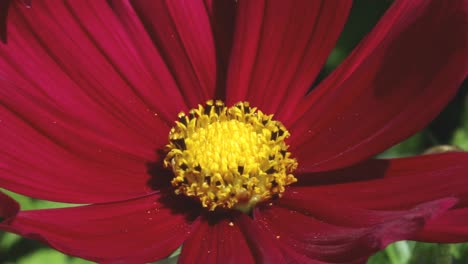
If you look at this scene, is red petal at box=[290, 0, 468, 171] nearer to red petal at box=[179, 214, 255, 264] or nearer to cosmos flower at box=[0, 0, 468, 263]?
cosmos flower at box=[0, 0, 468, 263]

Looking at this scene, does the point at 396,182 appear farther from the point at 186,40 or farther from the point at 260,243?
the point at 186,40

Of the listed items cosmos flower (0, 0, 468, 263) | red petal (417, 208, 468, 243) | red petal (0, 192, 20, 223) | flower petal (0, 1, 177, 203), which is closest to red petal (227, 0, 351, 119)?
cosmos flower (0, 0, 468, 263)

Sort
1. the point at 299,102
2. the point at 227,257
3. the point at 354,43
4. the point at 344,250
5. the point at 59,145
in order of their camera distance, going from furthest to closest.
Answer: the point at 354,43
the point at 299,102
the point at 59,145
the point at 227,257
the point at 344,250

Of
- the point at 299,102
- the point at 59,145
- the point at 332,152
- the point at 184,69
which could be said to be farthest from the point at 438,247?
the point at 59,145

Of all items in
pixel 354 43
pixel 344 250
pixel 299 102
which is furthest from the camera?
pixel 354 43

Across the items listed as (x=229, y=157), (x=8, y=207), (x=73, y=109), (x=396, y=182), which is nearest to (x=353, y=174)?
(x=396, y=182)

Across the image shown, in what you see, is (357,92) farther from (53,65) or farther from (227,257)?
(53,65)
